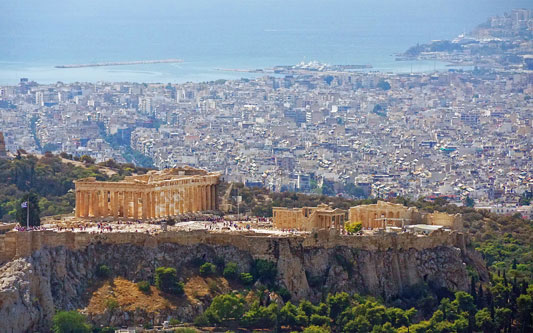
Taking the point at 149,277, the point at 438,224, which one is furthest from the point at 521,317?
the point at 149,277

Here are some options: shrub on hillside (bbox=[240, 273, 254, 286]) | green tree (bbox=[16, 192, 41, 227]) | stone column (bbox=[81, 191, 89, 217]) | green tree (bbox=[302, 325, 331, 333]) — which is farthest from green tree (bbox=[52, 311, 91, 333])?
stone column (bbox=[81, 191, 89, 217])

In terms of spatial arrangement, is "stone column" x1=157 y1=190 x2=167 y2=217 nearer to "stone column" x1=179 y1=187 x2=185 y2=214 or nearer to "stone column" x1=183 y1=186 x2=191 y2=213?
"stone column" x1=179 y1=187 x2=185 y2=214

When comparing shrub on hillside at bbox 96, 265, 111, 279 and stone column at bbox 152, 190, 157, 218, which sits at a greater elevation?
stone column at bbox 152, 190, 157, 218

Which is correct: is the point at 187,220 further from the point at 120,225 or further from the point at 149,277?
the point at 149,277

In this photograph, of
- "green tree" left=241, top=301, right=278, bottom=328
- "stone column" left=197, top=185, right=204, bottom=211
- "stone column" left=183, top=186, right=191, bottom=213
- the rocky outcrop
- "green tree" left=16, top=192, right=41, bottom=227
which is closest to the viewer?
the rocky outcrop

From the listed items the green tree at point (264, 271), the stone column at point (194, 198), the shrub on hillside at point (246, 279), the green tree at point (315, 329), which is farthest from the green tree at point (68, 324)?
the stone column at point (194, 198)
